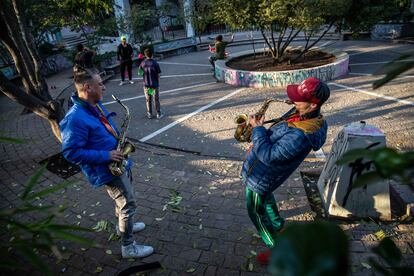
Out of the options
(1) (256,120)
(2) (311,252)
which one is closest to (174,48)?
(1) (256,120)

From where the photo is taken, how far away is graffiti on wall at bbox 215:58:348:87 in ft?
34.5

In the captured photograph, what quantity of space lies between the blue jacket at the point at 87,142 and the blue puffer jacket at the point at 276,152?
4.79 ft

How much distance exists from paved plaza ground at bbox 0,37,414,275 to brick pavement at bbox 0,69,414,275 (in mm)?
14

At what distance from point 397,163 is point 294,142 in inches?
75.5

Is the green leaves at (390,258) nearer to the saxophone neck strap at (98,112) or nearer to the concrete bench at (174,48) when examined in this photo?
the saxophone neck strap at (98,112)

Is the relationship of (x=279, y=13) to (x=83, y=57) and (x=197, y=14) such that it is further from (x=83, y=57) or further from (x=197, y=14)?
(x=197, y=14)

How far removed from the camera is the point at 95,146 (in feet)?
10.2

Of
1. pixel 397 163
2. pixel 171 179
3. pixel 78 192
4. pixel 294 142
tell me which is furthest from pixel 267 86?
pixel 397 163

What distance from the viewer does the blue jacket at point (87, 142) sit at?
289cm

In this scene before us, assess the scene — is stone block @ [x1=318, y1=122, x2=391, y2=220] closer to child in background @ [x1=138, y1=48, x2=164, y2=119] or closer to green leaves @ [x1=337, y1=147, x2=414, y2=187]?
green leaves @ [x1=337, y1=147, x2=414, y2=187]

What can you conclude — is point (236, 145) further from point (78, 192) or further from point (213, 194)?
point (78, 192)

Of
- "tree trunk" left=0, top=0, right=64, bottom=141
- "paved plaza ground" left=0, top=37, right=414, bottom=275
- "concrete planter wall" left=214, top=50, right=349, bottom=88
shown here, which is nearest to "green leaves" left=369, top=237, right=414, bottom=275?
"paved plaza ground" left=0, top=37, right=414, bottom=275

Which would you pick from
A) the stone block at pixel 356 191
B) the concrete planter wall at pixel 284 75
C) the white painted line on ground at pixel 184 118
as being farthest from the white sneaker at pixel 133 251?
the concrete planter wall at pixel 284 75

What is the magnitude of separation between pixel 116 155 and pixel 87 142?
33 cm
